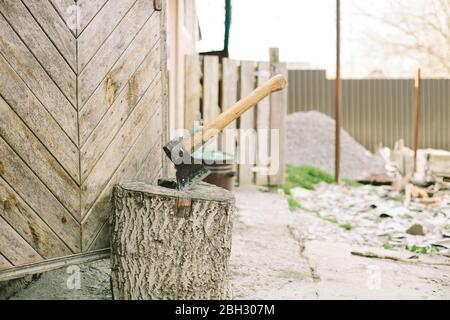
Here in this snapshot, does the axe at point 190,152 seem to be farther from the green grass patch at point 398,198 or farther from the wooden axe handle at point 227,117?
the green grass patch at point 398,198

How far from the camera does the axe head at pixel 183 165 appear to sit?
8.99 feet

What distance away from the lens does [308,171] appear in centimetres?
959

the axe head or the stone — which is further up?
Result: the axe head

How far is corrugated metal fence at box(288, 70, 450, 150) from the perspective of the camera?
1252 cm

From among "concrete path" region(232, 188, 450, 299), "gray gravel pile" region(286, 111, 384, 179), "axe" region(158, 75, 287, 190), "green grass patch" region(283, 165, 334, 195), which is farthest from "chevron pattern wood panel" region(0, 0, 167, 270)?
"gray gravel pile" region(286, 111, 384, 179)

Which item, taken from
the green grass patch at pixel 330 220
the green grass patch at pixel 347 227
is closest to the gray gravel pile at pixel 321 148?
the green grass patch at pixel 330 220

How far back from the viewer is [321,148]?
→ 1166 centimetres

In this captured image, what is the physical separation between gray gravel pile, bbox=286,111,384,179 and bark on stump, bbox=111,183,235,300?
25.7 feet

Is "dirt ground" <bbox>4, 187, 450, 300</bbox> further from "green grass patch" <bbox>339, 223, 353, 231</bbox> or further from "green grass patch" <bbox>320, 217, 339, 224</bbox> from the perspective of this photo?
"green grass patch" <bbox>320, 217, 339, 224</bbox>

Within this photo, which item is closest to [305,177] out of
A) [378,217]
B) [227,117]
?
[378,217]

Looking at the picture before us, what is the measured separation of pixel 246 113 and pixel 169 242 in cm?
433

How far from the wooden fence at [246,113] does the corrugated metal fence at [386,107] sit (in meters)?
6.66
